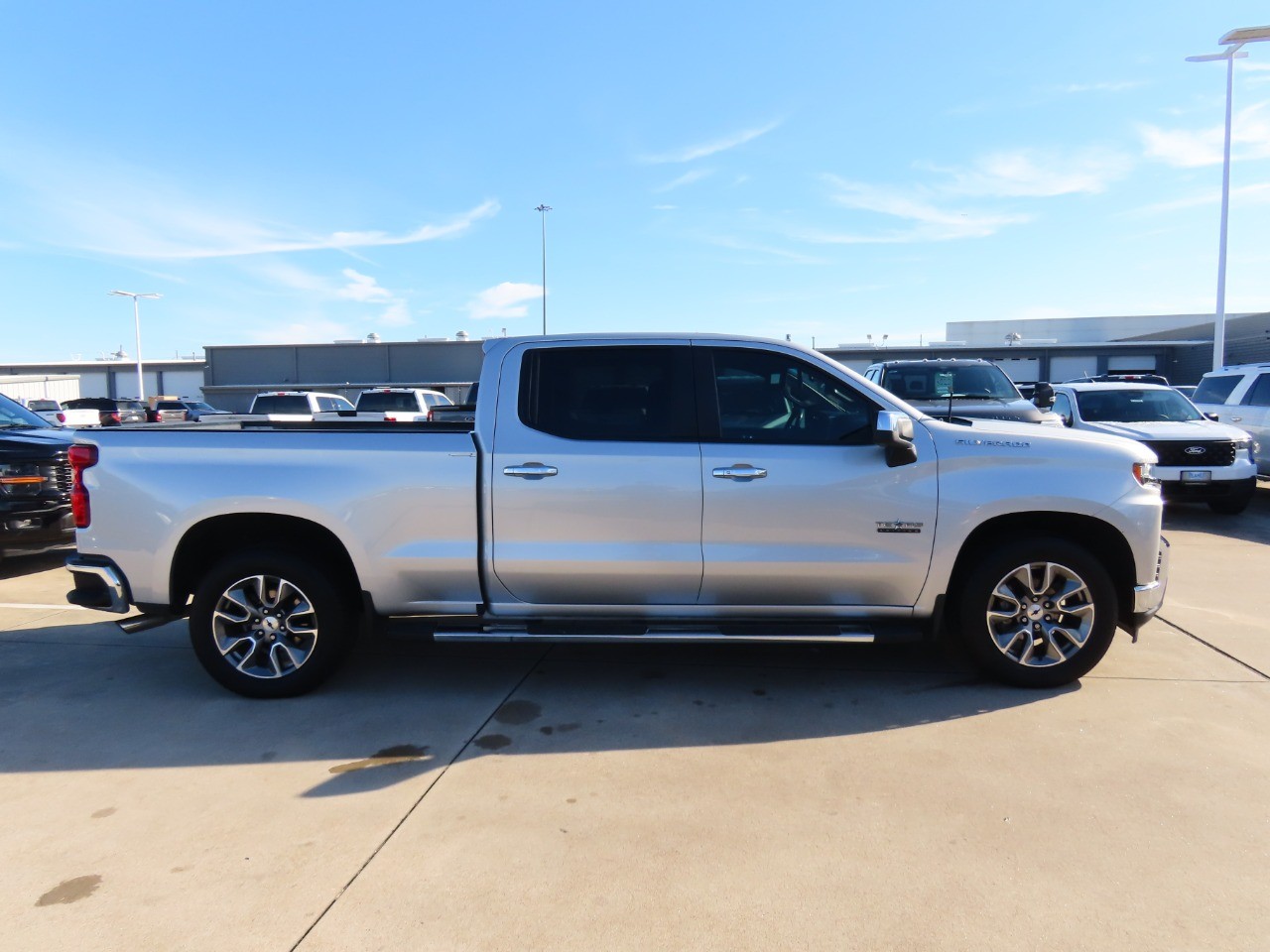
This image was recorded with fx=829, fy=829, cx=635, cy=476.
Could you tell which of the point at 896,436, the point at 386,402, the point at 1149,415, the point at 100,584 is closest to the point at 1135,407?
the point at 1149,415

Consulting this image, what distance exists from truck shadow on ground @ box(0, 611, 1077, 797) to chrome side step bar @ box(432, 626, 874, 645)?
1.33ft

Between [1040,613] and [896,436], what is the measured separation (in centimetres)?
130

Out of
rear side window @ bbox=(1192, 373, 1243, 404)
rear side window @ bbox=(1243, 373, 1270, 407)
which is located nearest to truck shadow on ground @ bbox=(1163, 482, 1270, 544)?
rear side window @ bbox=(1243, 373, 1270, 407)

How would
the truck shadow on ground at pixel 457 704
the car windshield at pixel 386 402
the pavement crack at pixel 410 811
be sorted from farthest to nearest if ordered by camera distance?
the car windshield at pixel 386 402
the truck shadow on ground at pixel 457 704
the pavement crack at pixel 410 811

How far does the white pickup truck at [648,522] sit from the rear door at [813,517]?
0.04ft

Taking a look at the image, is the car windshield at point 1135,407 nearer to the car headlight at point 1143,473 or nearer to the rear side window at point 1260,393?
the rear side window at point 1260,393

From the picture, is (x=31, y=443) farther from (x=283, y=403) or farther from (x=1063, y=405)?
(x=1063, y=405)

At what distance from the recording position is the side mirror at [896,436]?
4.17 metres

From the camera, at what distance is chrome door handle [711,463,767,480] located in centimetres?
432

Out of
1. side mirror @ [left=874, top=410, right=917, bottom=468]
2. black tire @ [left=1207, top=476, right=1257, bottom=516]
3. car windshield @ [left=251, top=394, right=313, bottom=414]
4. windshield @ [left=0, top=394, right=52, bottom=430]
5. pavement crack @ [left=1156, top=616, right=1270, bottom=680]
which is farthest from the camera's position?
car windshield @ [left=251, top=394, right=313, bottom=414]

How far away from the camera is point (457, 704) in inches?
176

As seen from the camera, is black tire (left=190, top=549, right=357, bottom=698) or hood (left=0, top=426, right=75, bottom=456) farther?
hood (left=0, top=426, right=75, bottom=456)

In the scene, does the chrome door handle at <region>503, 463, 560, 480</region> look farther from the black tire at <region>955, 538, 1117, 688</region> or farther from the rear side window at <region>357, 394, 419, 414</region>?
the rear side window at <region>357, 394, 419, 414</region>

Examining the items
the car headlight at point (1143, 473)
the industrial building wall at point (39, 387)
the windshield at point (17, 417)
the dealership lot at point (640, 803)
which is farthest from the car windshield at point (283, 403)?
the industrial building wall at point (39, 387)
